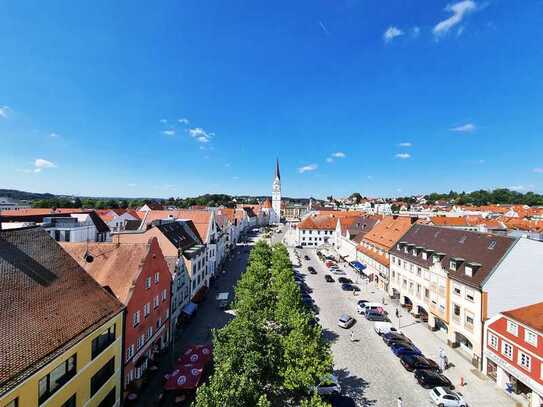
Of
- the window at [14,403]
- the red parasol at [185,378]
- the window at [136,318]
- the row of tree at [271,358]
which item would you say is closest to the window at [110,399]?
the red parasol at [185,378]

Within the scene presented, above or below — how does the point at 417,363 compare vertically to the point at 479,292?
below

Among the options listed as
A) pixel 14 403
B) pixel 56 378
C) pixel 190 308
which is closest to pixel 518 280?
pixel 190 308

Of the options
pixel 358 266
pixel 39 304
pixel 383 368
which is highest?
pixel 39 304

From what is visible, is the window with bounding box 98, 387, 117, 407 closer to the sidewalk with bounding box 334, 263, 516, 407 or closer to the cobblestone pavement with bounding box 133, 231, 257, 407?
the cobblestone pavement with bounding box 133, 231, 257, 407

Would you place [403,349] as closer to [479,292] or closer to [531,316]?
[479,292]

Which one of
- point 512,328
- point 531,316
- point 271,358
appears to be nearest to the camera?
point 271,358

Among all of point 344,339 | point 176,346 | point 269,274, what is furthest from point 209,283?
point 344,339
